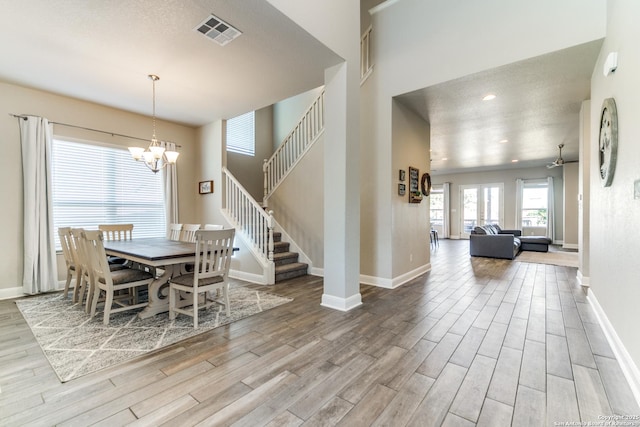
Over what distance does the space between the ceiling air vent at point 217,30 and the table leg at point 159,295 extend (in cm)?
246

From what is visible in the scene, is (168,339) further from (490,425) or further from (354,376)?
(490,425)

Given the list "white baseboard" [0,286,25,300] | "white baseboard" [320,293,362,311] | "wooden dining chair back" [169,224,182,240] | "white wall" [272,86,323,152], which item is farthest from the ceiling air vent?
"white baseboard" [0,286,25,300]

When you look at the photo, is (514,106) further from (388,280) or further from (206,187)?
(206,187)

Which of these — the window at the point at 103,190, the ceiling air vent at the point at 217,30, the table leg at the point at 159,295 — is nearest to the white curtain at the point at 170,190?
the window at the point at 103,190

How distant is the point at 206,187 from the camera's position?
5.65 meters

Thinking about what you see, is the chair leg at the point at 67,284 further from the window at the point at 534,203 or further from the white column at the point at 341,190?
the window at the point at 534,203

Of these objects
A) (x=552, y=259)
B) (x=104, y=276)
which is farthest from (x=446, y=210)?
(x=104, y=276)

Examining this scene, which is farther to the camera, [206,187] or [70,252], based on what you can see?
[206,187]

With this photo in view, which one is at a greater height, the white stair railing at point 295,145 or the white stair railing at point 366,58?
the white stair railing at point 366,58

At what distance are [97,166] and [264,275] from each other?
330cm

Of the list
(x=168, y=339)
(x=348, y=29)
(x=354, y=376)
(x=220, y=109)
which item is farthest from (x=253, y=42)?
(x=354, y=376)

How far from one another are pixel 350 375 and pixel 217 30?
3192 mm

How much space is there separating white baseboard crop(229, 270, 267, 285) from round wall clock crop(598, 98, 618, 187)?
423cm

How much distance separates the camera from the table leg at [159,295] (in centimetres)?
309
